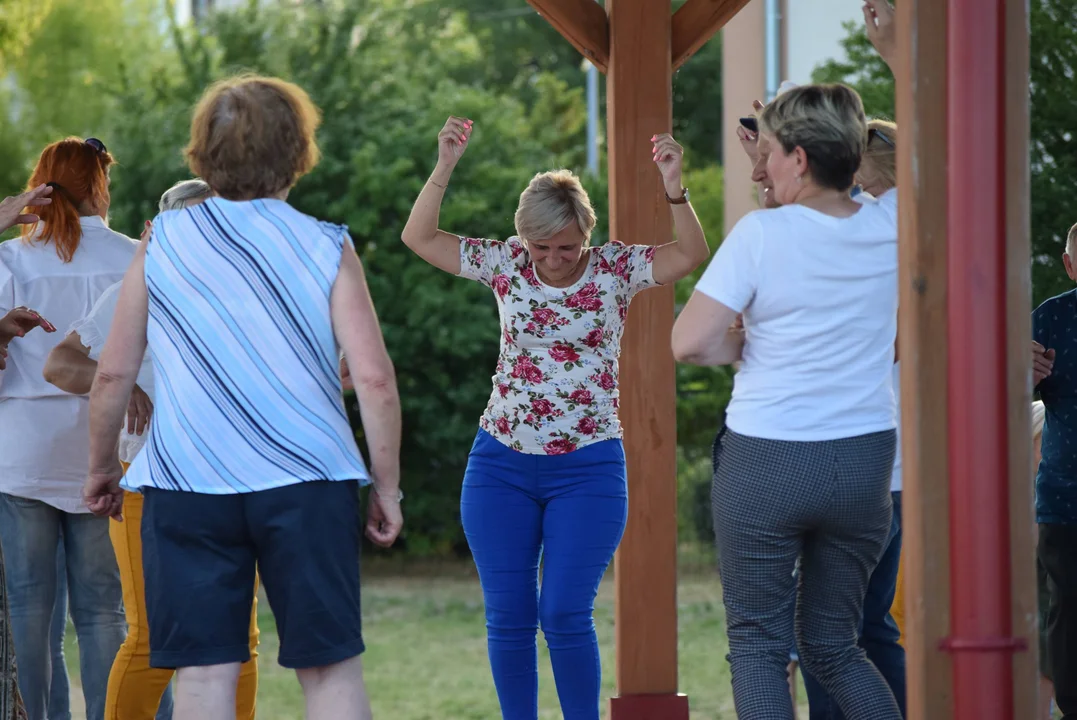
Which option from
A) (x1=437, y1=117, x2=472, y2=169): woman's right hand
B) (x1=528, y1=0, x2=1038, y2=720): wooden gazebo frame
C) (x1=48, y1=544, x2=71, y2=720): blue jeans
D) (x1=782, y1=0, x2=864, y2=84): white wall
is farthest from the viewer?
(x1=782, y1=0, x2=864, y2=84): white wall

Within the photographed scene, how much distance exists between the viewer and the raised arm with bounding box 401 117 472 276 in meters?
3.97

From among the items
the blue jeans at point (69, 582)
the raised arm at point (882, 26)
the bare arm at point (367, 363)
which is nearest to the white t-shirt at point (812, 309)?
the raised arm at point (882, 26)

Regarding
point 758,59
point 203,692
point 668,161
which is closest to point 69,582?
point 203,692

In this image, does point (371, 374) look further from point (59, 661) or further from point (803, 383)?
point (59, 661)

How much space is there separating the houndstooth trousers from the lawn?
2.66 m

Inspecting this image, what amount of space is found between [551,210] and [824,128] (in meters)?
1.08

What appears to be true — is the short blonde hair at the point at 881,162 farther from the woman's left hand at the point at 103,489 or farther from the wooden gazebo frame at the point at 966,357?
the woman's left hand at the point at 103,489

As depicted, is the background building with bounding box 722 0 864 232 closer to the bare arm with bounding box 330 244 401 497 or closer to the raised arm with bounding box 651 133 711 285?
the raised arm with bounding box 651 133 711 285

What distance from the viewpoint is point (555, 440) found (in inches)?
154

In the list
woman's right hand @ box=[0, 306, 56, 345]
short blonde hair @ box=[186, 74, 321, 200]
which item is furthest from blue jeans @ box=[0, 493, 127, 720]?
short blonde hair @ box=[186, 74, 321, 200]

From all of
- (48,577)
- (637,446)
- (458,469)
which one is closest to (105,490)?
(48,577)

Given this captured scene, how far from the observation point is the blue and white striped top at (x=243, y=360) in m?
2.84

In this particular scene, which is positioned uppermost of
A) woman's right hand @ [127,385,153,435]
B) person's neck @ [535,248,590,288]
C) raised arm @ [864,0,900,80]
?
raised arm @ [864,0,900,80]

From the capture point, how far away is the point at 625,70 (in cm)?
473
